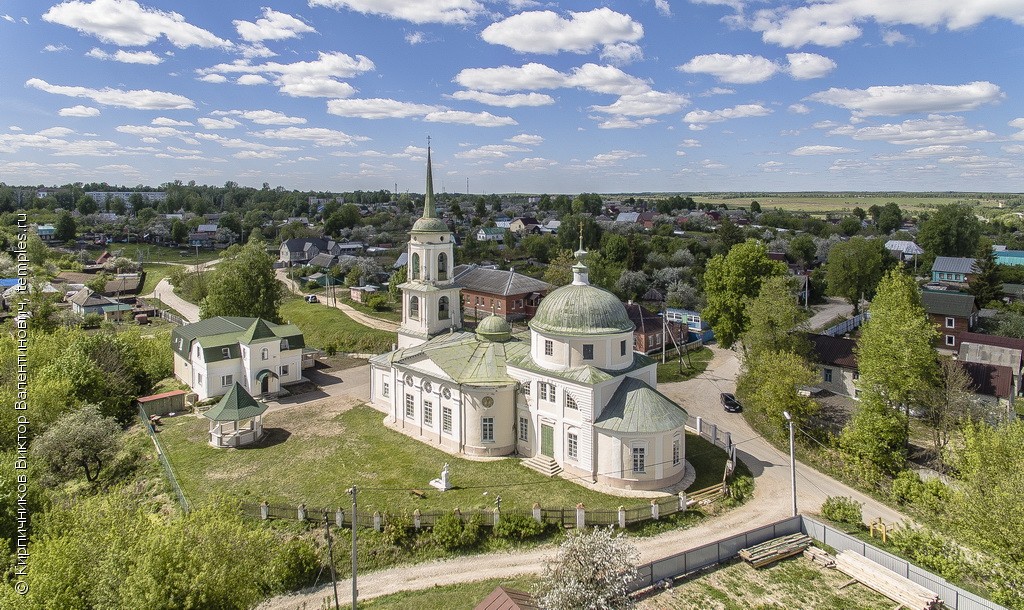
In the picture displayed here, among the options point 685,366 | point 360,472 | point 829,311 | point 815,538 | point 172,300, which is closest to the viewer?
point 815,538

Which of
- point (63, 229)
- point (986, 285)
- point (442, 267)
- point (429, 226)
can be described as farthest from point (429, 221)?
point (63, 229)

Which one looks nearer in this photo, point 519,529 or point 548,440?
point 519,529

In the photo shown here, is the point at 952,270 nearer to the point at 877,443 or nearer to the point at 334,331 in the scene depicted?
the point at 877,443

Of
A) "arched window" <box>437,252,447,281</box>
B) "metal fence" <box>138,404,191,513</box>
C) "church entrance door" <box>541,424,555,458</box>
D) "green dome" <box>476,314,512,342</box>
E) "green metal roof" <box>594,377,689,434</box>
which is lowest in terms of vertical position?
"metal fence" <box>138,404,191,513</box>

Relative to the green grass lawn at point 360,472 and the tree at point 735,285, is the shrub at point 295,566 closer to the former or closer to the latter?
the green grass lawn at point 360,472

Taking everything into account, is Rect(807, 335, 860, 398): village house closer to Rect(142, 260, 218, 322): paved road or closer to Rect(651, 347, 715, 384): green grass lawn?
Rect(651, 347, 715, 384): green grass lawn

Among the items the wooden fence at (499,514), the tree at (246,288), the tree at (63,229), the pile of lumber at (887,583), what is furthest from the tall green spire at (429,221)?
the tree at (63,229)

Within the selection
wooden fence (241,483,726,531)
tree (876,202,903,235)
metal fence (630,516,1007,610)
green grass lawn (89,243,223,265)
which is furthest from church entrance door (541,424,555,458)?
tree (876,202,903,235)

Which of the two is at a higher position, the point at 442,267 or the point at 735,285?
the point at 442,267
